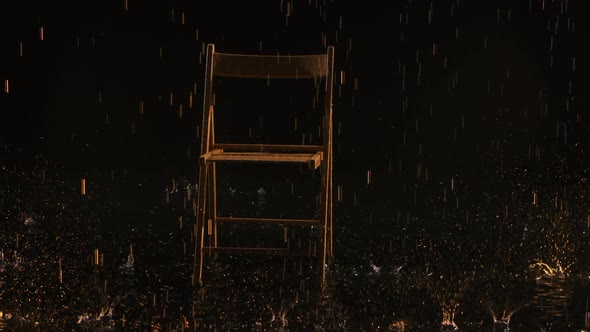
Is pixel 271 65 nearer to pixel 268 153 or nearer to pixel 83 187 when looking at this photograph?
pixel 268 153

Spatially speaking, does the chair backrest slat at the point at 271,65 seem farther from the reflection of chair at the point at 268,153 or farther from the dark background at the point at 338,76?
the dark background at the point at 338,76

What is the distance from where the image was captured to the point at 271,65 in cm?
390

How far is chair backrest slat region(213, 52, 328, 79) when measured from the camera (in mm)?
3854

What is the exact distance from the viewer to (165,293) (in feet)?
11.8

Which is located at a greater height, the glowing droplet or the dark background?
the dark background

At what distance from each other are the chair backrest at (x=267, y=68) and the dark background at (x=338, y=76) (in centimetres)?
284

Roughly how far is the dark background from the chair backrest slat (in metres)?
2.84

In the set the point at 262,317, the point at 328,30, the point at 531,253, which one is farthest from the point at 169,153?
the point at 262,317

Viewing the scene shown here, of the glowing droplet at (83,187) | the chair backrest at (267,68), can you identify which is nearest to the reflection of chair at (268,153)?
the chair backrest at (267,68)

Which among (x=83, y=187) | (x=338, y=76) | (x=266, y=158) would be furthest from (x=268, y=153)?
(x=338, y=76)

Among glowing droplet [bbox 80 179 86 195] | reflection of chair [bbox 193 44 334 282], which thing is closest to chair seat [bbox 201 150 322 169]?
reflection of chair [bbox 193 44 334 282]

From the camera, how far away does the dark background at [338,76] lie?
271 inches

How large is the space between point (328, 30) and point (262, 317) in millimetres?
3852

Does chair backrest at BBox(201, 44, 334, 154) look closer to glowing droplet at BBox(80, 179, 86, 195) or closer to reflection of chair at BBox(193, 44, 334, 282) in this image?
reflection of chair at BBox(193, 44, 334, 282)
